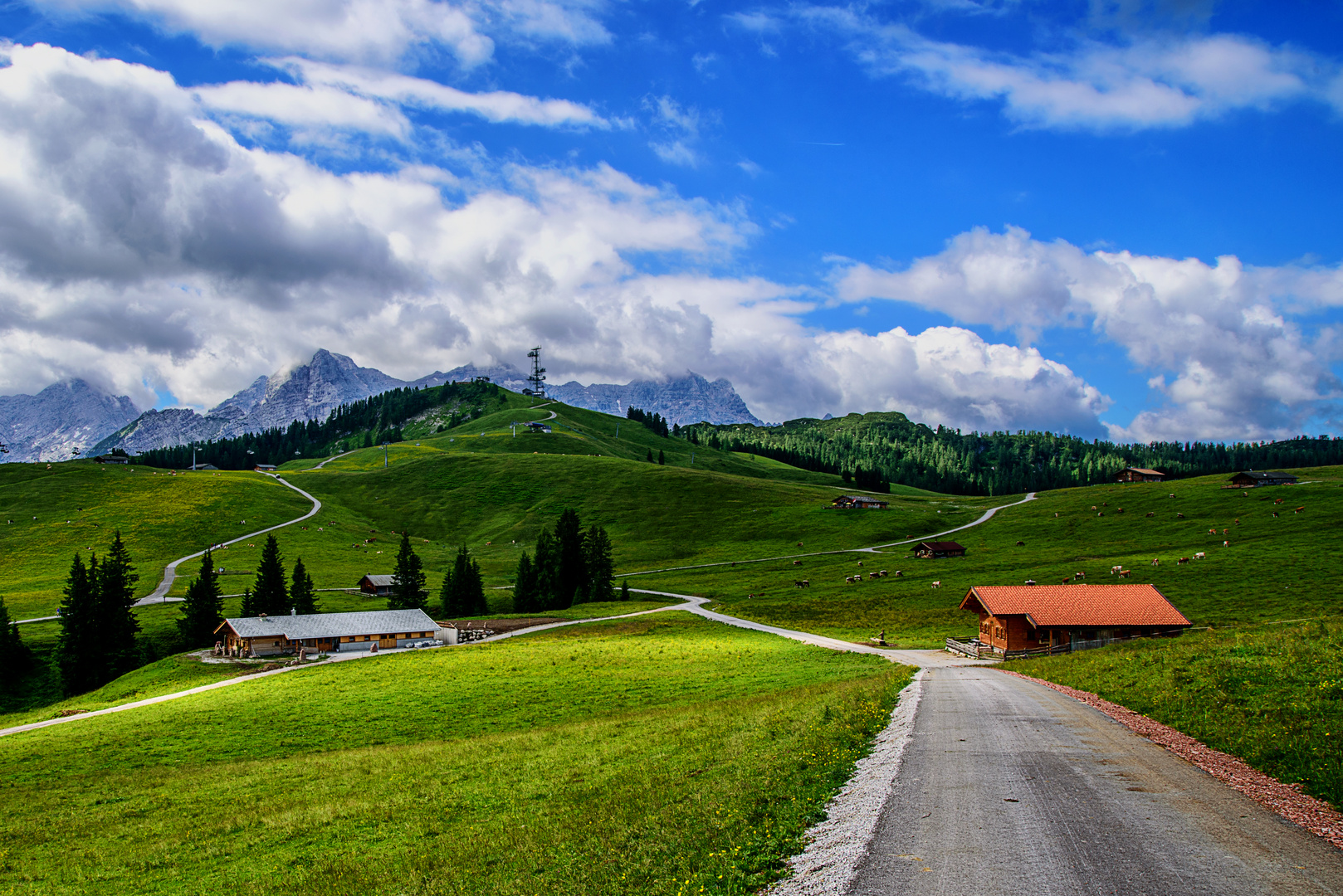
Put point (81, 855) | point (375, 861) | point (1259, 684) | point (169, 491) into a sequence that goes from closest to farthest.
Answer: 1. point (375, 861)
2. point (81, 855)
3. point (1259, 684)
4. point (169, 491)

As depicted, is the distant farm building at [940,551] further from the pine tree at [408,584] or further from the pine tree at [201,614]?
the pine tree at [201,614]

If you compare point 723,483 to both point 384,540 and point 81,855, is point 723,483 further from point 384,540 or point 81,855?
point 81,855

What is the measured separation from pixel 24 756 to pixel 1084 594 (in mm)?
73052

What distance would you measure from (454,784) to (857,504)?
154 meters

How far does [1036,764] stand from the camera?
57.2ft

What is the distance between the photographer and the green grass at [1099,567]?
73750 mm

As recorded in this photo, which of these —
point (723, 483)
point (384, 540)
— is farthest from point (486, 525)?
point (723, 483)

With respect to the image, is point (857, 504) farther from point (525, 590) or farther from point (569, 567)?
point (525, 590)

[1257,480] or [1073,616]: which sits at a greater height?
[1257,480]

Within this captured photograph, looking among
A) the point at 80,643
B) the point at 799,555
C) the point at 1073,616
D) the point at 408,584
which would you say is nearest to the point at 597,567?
the point at 408,584

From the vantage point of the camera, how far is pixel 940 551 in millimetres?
122000

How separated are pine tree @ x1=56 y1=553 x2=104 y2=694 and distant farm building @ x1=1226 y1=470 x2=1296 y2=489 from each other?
200893 mm

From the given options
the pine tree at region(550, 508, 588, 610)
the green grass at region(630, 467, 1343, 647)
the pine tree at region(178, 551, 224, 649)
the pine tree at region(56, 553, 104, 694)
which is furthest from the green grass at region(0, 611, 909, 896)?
the pine tree at region(550, 508, 588, 610)

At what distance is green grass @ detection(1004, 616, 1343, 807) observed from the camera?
1666cm
